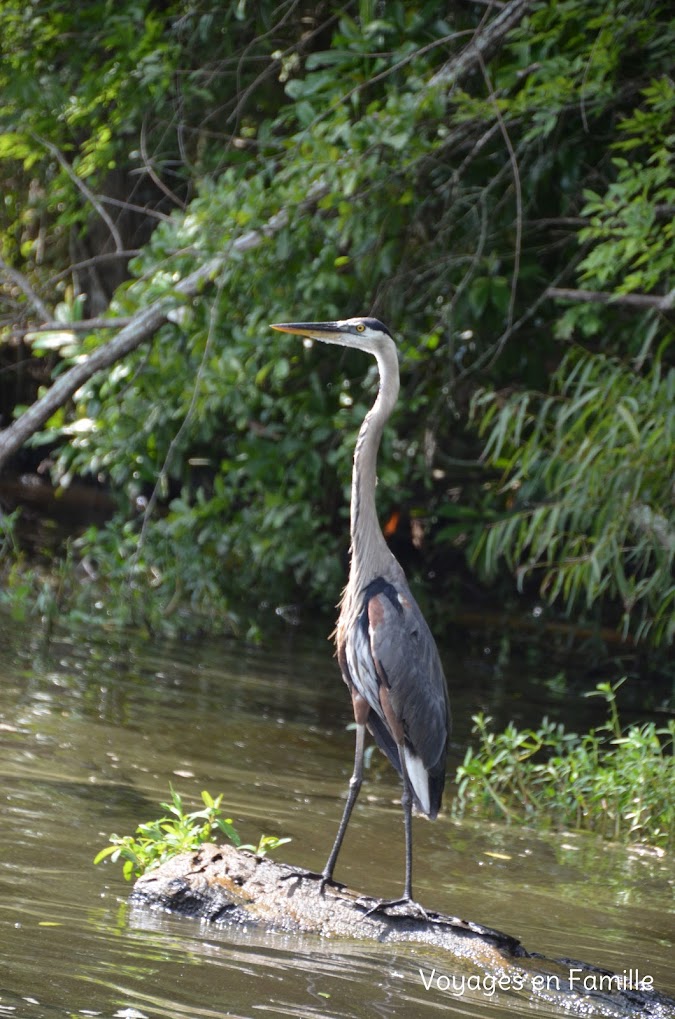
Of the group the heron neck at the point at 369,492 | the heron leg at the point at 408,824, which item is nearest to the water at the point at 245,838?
the heron leg at the point at 408,824

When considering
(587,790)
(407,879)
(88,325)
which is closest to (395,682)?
(407,879)

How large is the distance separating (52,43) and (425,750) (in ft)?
18.3

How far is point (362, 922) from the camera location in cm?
320

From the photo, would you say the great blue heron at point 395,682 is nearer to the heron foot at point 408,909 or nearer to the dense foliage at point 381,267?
the heron foot at point 408,909

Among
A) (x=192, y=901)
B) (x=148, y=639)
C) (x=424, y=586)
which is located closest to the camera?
(x=192, y=901)

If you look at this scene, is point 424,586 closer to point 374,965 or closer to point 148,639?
point 148,639

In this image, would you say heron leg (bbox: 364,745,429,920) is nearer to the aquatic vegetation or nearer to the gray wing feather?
the gray wing feather

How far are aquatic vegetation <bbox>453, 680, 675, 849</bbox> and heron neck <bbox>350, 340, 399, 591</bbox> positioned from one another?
1.10 meters

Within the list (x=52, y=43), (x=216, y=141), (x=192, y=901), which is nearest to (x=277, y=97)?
(x=216, y=141)

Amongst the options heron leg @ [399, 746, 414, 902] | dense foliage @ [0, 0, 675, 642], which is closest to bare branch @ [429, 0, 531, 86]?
dense foliage @ [0, 0, 675, 642]

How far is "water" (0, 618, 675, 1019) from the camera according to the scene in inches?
109

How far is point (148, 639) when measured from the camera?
24.6ft

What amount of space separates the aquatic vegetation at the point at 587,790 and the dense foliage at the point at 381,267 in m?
0.79

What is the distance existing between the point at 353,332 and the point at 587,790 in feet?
7.18
